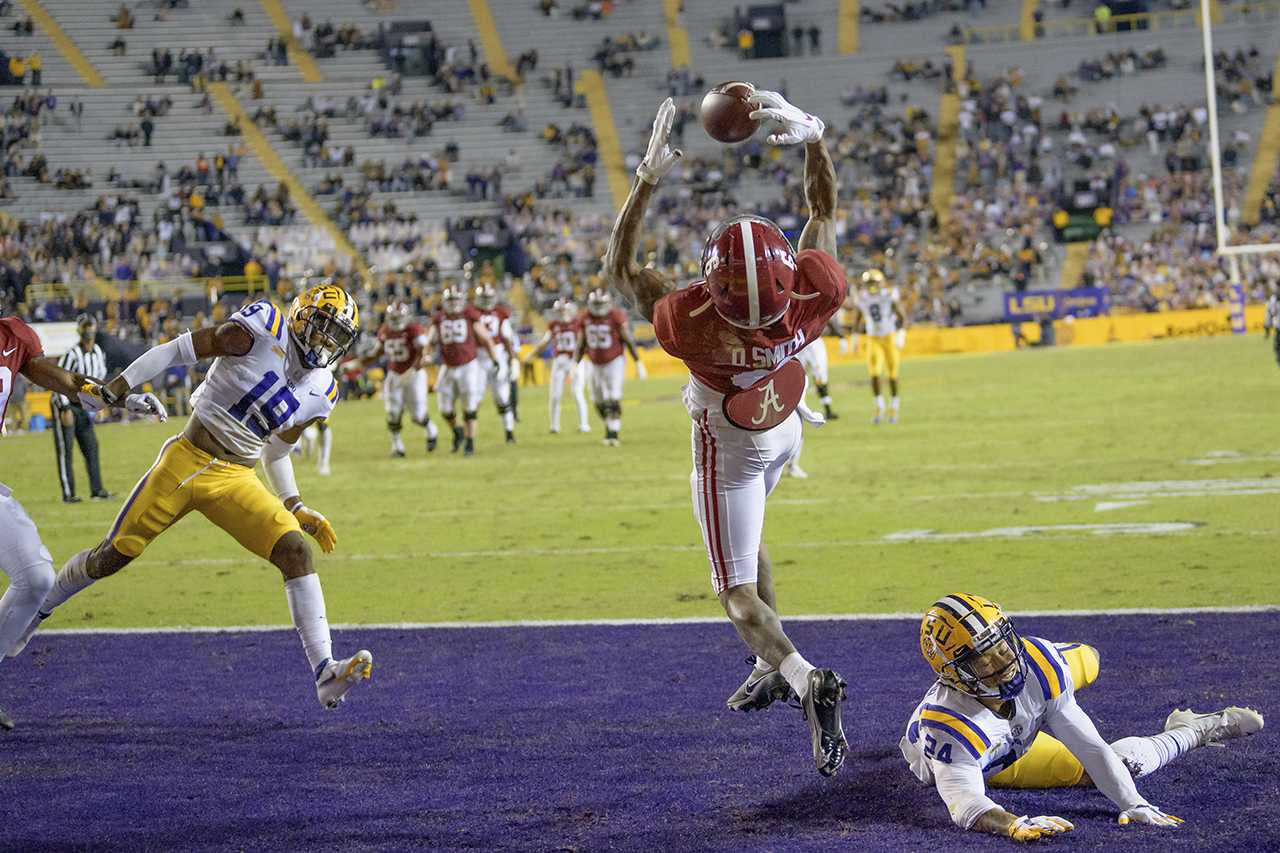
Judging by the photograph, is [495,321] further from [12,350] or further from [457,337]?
[12,350]

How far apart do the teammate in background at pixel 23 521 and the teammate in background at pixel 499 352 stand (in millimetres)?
14155

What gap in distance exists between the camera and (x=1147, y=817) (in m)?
4.91

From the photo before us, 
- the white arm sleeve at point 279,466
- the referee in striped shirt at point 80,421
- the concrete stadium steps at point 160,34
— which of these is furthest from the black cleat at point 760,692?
the concrete stadium steps at point 160,34

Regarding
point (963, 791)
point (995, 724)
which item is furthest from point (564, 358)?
point (963, 791)

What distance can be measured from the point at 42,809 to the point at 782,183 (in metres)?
40.2

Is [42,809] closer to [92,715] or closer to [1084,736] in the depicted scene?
[92,715]

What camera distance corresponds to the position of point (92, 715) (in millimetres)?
7223

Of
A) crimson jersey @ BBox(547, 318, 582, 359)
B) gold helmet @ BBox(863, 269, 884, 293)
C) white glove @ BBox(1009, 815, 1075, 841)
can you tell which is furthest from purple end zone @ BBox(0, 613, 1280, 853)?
crimson jersey @ BBox(547, 318, 582, 359)

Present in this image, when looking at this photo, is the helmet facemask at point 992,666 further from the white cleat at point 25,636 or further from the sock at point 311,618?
the white cleat at point 25,636

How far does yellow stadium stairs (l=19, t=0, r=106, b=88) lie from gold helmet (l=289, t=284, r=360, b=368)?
39.2 m

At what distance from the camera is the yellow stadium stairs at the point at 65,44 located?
42.0 metres

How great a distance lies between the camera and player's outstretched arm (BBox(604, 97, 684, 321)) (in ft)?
18.4

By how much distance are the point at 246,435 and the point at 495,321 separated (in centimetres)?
1570

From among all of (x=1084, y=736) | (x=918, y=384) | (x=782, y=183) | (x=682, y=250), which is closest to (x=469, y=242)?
(x=682, y=250)
